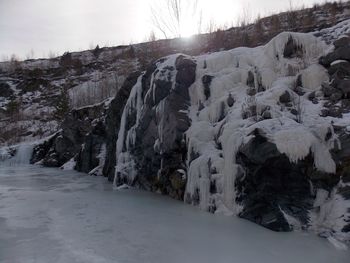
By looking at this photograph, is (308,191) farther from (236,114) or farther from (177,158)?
(177,158)

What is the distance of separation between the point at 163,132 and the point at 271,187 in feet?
10.6

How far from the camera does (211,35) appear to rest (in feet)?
64.5

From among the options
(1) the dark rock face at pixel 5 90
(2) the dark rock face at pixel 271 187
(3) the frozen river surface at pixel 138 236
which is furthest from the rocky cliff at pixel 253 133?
(1) the dark rock face at pixel 5 90

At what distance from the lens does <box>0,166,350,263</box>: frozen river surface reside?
4.24m

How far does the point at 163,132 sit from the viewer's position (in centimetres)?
841

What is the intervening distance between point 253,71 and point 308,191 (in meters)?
3.23

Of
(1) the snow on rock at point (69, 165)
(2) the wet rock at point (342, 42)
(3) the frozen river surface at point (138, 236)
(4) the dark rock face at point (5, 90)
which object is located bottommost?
(1) the snow on rock at point (69, 165)

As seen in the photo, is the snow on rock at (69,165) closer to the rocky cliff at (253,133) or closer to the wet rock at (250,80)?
the rocky cliff at (253,133)

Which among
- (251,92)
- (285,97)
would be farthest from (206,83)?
(285,97)

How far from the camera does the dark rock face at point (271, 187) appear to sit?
18.0 feet

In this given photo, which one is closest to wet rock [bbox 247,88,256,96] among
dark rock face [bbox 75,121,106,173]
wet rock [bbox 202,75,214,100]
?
wet rock [bbox 202,75,214,100]

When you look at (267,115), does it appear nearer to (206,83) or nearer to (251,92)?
(251,92)

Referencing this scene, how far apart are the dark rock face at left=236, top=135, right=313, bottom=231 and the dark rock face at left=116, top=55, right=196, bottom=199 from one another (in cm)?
189

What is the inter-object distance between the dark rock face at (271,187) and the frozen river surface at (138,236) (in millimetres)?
262
